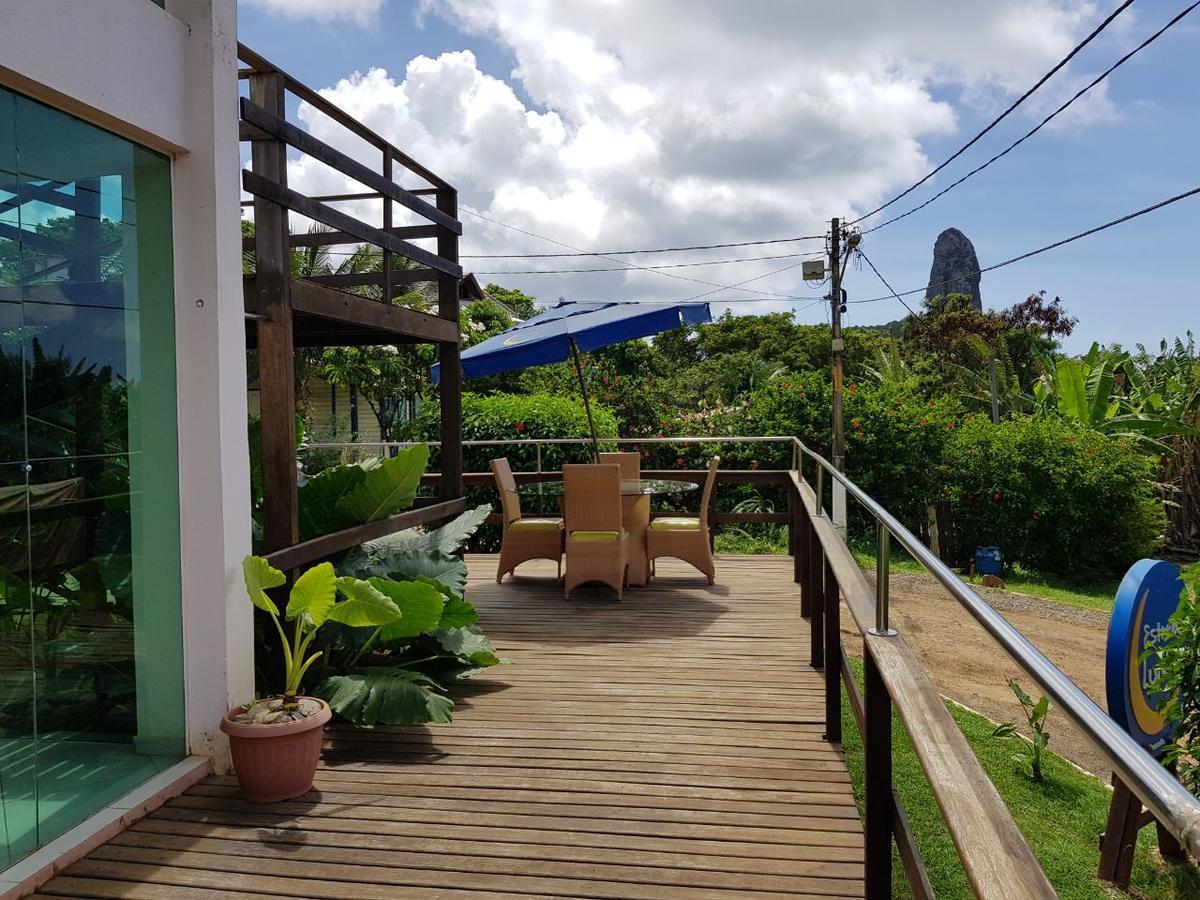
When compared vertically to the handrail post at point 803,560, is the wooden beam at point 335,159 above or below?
above

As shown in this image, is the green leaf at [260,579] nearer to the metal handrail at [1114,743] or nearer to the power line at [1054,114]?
the metal handrail at [1114,743]

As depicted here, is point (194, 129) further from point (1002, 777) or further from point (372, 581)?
point (1002, 777)

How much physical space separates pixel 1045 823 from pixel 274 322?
4090mm

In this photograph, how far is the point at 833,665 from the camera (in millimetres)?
3658

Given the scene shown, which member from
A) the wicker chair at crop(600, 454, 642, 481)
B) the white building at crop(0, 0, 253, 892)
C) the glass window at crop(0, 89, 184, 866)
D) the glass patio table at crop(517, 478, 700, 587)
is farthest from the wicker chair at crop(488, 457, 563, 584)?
the glass window at crop(0, 89, 184, 866)

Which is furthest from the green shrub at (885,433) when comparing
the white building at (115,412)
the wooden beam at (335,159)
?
the white building at (115,412)

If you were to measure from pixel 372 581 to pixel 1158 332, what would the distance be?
79.5 ft

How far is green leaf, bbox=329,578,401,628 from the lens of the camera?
332 centimetres

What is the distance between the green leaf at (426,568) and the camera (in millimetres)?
4504

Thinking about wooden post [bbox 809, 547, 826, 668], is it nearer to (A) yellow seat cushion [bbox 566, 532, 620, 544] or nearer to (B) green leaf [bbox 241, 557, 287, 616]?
(A) yellow seat cushion [bbox 566, 532, 620, 544]

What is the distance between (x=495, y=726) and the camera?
392cm

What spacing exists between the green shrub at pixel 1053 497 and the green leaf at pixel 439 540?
31.7 ft

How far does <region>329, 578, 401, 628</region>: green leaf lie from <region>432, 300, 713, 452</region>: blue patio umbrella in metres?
3.21

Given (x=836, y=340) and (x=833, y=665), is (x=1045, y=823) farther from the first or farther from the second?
(x=836, y=340)
